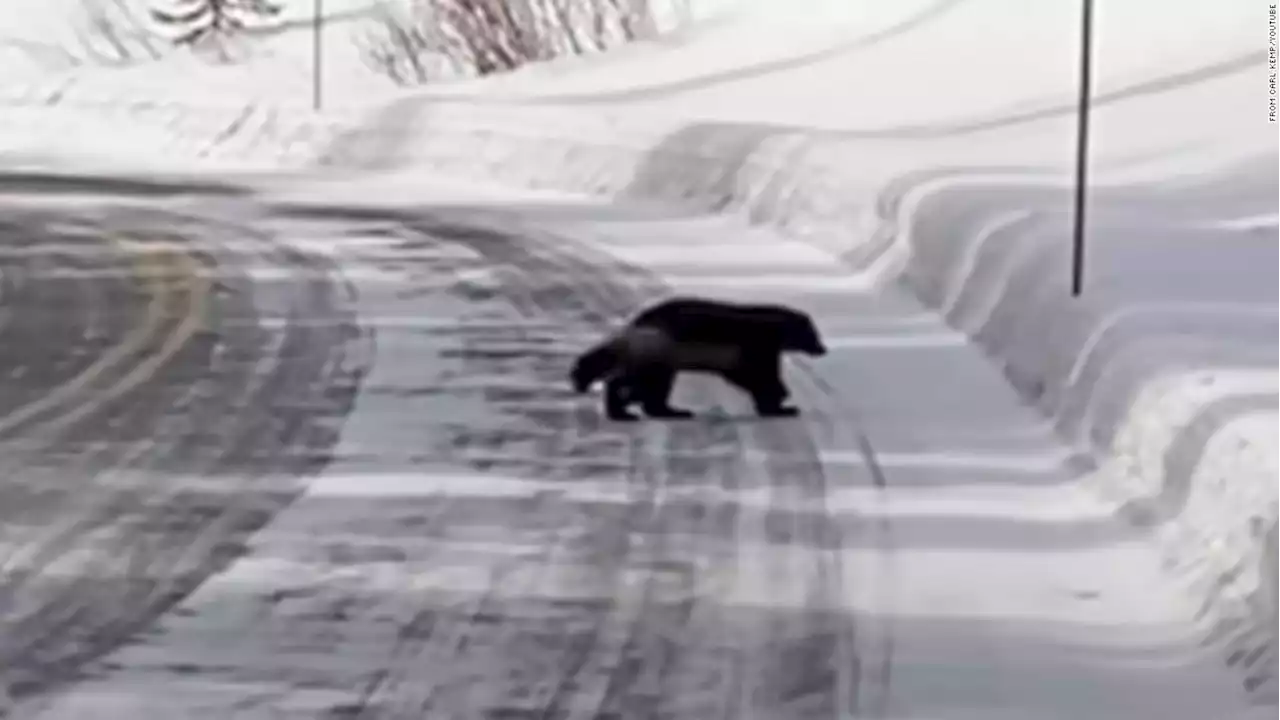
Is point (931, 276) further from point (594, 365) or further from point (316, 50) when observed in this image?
point (316, 50)

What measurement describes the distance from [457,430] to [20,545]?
0.70ft

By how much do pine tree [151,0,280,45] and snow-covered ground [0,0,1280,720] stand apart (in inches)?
1.1

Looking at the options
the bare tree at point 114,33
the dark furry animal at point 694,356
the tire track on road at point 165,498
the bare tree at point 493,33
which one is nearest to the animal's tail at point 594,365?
the dark furry animal at point 694,356

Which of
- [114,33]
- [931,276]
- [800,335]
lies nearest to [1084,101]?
[931,276]

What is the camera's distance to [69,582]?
693 millimetres

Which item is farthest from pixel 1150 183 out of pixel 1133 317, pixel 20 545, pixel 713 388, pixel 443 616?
pixel 20 545

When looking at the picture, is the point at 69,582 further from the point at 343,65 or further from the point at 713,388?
the point at 343,65

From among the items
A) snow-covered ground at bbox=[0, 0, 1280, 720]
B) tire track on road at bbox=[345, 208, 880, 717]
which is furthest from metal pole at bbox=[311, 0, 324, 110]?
tire track on road at bbox=[345, 208, 880, 717]

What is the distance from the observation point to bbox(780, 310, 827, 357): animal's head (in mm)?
896

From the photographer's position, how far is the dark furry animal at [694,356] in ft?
2.85

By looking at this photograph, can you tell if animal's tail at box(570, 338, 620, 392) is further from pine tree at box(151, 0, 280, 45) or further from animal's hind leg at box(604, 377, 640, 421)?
pine tree at box(151, 0, 280, 45)

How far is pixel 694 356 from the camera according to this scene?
870 mm

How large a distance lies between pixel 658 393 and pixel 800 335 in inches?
3.3

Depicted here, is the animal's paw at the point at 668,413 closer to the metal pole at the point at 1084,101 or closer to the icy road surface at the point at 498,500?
the icy road surface at the point at 498,500
